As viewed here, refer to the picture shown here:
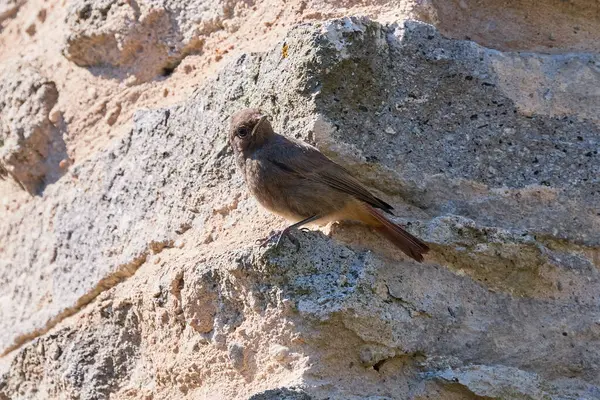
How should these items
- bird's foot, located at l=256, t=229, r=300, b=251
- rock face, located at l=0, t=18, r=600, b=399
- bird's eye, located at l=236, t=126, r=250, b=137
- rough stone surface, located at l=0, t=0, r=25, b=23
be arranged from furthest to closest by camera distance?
rough stone surface, located at l=0, t=0, r=25, b=23, bird's eye, located at l=236, t=126, r=250, b=137, bird's foot, located at l=256, t=229, r=300, b=251, rock face, located at l=0, t=18, r=600, b=399

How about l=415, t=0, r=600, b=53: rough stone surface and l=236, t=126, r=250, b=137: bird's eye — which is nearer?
l=236, t=126, r=250, b=137: bird's eye

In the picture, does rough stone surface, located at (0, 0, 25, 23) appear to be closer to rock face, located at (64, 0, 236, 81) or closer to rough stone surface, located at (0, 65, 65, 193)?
rough stone surface, located at (0, 65, 65, 193)

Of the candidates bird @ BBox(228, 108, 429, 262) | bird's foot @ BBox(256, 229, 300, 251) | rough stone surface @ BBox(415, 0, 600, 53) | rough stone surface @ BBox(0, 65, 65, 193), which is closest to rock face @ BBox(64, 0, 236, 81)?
rough stone surface @ BBox(0, 65, 65, 193)

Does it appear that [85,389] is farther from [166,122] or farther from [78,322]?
[166,122]

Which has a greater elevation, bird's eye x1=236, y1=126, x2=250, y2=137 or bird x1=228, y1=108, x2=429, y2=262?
bird's eye x1=236, y1=126, x2=250, y2=137

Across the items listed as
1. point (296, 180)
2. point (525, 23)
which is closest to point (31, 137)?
point (296, 180)

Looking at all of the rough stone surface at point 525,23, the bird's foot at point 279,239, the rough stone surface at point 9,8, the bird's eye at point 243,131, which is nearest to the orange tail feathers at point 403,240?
the bird's foot at point 279,239

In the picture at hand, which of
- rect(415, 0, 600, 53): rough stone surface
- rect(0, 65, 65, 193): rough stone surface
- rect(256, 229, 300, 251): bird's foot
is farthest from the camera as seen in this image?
rect(0, 65, 65, 193): rough stone surface

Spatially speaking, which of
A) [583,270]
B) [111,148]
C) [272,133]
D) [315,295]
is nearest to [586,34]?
[583,270]
